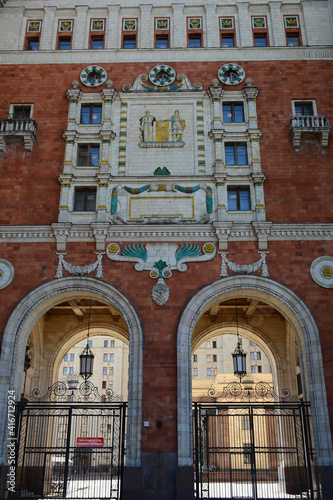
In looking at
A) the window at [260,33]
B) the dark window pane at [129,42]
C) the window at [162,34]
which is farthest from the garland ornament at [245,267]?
the dark window pane at [129,42]

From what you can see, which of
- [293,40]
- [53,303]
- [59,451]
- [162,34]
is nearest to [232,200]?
[53,303]

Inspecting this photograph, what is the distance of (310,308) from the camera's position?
68.2 feet

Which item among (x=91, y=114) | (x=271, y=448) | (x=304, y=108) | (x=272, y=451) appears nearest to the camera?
(x=271, y=448)

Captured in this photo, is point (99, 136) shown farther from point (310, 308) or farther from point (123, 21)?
point (310, 308)

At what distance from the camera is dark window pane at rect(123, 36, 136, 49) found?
26672mm

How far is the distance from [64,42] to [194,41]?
7.13m

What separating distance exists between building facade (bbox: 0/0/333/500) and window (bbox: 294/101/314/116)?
0.10 meters

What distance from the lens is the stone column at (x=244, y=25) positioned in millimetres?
26062

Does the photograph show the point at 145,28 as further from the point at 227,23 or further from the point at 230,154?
the point at 230,154

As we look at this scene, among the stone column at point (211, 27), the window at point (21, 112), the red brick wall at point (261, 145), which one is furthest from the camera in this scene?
the stone column at point (211, 27)

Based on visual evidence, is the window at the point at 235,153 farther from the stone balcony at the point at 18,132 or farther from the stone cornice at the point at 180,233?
the stone balcony at the point at 18,132

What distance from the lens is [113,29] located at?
87.4ft

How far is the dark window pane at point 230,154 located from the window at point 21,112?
33.6 feet

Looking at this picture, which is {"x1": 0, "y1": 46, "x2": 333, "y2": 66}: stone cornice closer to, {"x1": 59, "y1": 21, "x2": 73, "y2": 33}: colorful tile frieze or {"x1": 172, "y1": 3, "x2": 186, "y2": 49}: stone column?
{"x1": 172, "y1": 3, "x2": 186, "y2": 49}: stone column
